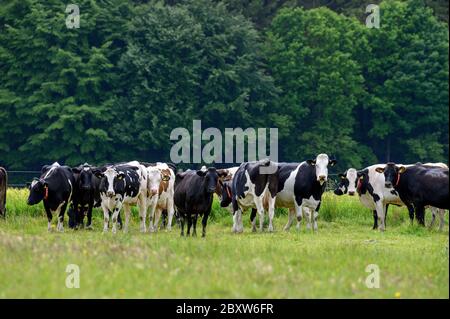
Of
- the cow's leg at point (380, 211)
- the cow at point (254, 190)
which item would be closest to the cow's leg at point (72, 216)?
the cow at point (254, 190)

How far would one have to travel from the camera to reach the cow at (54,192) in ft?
89.0

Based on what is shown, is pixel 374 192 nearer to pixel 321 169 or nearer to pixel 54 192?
pixel 321 169

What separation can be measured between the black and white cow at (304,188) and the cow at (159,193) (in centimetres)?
288

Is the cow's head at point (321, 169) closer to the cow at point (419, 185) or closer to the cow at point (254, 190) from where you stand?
the cow at point (254, 190)

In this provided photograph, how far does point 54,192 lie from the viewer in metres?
27.2

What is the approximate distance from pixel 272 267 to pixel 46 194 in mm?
11516

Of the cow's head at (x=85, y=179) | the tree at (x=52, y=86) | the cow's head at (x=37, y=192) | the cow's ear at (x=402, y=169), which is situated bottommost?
the cow's head at (x=37, y=192)

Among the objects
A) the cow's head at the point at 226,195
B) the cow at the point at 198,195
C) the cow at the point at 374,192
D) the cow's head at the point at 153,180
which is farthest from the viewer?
the cow's head at the point at 226,195

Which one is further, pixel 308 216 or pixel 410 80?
pixel 410 80

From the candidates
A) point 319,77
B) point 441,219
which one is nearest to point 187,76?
point 319,77

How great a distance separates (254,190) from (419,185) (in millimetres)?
4217

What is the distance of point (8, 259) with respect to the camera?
17250 mm
